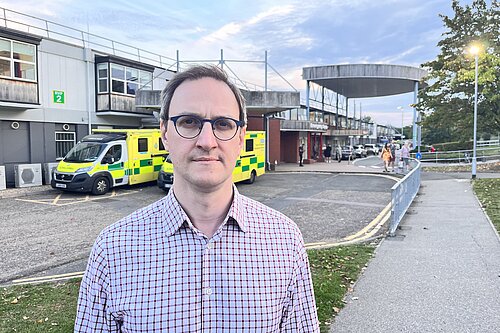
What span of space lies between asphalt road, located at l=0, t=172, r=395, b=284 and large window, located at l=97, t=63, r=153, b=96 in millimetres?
6634

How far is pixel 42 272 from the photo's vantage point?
5734 millimetres

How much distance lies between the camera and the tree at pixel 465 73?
19.7 meters

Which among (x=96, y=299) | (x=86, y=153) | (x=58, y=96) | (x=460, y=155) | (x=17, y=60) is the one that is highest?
(x=17, y=60)

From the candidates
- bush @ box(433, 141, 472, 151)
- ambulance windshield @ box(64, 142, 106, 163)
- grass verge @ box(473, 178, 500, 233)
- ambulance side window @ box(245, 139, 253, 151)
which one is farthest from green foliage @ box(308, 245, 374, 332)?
bush @ box(433, 141, 472, 151)

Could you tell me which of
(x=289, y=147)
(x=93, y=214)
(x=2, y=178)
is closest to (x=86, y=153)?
(x=2, y=178)

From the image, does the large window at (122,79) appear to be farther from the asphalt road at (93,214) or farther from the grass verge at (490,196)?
the grass verge at (490,196)

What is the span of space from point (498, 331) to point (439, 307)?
1.99 feet

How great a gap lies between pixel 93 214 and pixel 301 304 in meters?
9.63

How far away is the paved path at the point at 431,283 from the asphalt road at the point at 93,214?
1.67 metres

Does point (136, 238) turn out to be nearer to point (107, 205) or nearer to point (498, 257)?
point (498, 257)

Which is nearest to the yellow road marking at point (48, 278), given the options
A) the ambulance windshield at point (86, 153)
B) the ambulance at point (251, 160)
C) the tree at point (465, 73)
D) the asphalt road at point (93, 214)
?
the asphalt road at point (93, 214)

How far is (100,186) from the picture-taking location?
13711 millimetres

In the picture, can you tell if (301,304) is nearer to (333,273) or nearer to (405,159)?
(333,273)

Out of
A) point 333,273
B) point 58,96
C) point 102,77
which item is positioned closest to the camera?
point 333,273
